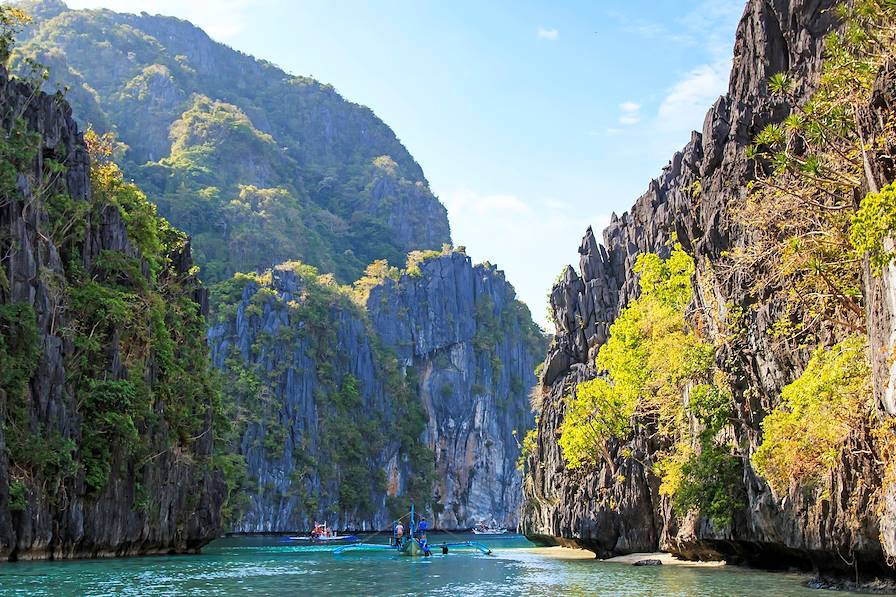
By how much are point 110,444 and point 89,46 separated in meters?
147

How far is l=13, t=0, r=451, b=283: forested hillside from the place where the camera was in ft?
400

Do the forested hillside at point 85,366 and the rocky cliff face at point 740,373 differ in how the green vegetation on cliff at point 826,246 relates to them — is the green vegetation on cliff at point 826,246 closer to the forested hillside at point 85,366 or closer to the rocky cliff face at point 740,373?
the rocky cliff face at point 740,373

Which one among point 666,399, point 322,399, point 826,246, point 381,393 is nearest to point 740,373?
point 826,246

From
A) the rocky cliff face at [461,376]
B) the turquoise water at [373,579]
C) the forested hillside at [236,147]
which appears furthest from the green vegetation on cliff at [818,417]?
the forested hillside at [236,147]

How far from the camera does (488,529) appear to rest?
112 metres

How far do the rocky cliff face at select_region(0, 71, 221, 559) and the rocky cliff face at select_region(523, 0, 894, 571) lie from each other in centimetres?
1980

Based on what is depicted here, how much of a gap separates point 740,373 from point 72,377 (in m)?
23.5

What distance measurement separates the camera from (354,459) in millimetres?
98875

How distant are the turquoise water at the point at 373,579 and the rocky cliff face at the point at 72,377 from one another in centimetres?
217

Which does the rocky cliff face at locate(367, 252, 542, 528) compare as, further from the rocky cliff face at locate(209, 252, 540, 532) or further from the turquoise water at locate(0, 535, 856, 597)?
the turquoise water at locate(0, 535, 856, 597)

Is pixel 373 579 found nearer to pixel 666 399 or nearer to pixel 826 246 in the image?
pixel 666 399

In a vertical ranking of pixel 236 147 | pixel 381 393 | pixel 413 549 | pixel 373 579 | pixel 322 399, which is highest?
pixel 236 147

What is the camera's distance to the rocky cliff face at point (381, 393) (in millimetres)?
89062

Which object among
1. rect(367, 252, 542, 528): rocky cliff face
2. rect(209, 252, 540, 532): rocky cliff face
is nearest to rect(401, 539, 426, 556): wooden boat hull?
rect(209, 252, 540, 532): rocky cliff face
